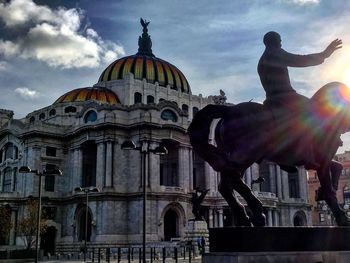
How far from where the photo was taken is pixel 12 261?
42.7m

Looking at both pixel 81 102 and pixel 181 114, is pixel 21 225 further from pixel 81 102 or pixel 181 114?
pixel 181 114

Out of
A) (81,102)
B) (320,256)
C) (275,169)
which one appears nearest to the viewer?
(320,256)

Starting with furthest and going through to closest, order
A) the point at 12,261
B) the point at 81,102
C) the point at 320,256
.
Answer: the point at 81,102, the point at 12,261, the point at 320,256

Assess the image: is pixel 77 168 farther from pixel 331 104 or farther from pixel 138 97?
pixel 331 104

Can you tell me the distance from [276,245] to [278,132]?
2751 mm

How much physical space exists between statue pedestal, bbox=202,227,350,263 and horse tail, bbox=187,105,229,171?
6.12 ft

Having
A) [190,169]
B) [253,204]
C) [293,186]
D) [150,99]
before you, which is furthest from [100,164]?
[253,204]

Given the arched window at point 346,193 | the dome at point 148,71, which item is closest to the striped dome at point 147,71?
the dome at point 148,71

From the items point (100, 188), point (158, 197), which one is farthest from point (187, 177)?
point (100, 188)

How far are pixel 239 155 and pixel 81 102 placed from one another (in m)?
62.8

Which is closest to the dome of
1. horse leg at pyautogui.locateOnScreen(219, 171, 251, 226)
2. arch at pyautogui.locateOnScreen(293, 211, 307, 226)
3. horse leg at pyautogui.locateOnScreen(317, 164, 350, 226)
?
arch at pyautogui.locateOnScreen(293, 211, 307, 226)

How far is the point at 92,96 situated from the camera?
72.6 m

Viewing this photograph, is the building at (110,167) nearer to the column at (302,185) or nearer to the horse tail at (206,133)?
the column at (302,185)

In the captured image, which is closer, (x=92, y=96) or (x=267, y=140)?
(x=267, y=140)
